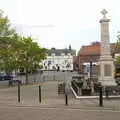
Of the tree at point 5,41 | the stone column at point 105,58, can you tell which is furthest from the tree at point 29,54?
the stone column at point 105,58

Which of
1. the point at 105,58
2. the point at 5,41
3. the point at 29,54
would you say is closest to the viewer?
the point at 105,58

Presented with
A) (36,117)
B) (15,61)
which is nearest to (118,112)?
(36,117)

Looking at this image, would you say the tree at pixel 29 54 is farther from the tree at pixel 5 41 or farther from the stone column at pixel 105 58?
the stone column at pixel 105 58

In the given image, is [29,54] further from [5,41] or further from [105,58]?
[105,58]

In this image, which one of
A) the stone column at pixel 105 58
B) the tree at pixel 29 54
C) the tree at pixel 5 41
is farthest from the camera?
the tree at pixel 29 54

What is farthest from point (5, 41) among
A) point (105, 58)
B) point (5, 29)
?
point (105, 58)

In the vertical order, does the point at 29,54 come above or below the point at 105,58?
above

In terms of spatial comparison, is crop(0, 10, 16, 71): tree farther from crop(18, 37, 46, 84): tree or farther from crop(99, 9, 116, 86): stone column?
crop(99, 9, 116, 86): stone column

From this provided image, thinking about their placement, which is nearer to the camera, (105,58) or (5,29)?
(105,58)

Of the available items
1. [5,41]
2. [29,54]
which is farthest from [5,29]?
[29,54]

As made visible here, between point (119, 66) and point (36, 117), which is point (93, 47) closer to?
point (119, 66)

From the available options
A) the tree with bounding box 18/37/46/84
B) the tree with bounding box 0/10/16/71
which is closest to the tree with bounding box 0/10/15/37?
the tree with bounding box 0/10/16/71

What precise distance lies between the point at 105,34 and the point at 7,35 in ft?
48.0

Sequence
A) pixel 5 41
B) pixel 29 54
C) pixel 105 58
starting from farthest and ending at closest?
pixel 29 54
pixel 5 41
pixel 105 58
